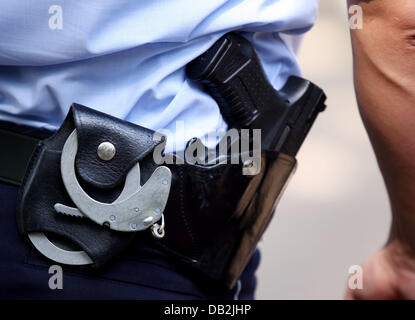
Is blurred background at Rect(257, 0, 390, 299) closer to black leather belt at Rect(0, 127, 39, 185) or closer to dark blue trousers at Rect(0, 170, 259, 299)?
dark blue trousers at Rect(0, 170, 259, 299)

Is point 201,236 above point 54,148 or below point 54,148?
below

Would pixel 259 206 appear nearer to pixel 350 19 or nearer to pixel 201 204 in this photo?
pixel 201 204

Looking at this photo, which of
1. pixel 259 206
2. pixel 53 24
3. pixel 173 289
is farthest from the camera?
pixel 259 206

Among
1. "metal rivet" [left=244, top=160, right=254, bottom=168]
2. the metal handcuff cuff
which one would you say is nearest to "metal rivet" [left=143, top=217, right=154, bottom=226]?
the metal handcuff cuff

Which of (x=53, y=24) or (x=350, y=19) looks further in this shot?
(x=350, y=19)

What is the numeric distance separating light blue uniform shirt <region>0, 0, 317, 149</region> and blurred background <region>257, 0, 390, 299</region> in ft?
7.04

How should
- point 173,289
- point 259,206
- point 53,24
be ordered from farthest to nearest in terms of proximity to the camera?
point 259,206
point 173,289
point 53,24

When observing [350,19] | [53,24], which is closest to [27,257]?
[53,24]

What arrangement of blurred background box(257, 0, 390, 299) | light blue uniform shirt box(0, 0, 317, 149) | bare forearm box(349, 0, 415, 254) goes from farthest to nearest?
blurred background box(257, 0, 390, 299)
bare forearm box(349, 0, 415, 254)
light blue uniform shirt box(0, 0, 317, 149)

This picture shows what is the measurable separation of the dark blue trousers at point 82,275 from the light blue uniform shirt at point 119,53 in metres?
0.17

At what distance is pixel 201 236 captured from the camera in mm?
1247

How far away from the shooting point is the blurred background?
11.1 feet

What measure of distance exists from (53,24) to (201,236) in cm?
45
